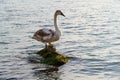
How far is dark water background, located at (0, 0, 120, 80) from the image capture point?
15.8m

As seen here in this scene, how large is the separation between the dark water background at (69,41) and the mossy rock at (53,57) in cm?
29

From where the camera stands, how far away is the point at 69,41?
22.0 metres

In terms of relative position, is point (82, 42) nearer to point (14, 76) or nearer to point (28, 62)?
point (28, 62)

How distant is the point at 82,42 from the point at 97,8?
15.5 m

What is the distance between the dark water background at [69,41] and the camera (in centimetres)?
1579

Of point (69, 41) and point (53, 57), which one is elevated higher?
point (69, 41)

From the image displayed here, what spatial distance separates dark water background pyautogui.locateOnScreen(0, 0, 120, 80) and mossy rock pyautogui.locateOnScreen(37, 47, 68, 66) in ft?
0.96

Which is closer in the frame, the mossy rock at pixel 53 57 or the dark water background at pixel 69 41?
the dark water background at pixel 69 41

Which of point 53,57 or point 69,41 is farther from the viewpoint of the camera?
point 69,41

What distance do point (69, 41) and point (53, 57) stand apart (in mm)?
4924

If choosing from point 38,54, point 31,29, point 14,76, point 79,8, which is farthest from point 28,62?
point 79,8

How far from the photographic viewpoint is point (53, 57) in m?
17.2

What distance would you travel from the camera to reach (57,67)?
16672mm

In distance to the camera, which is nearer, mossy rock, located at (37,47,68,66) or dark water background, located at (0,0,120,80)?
dark water background, located at (0,0,120,80)
